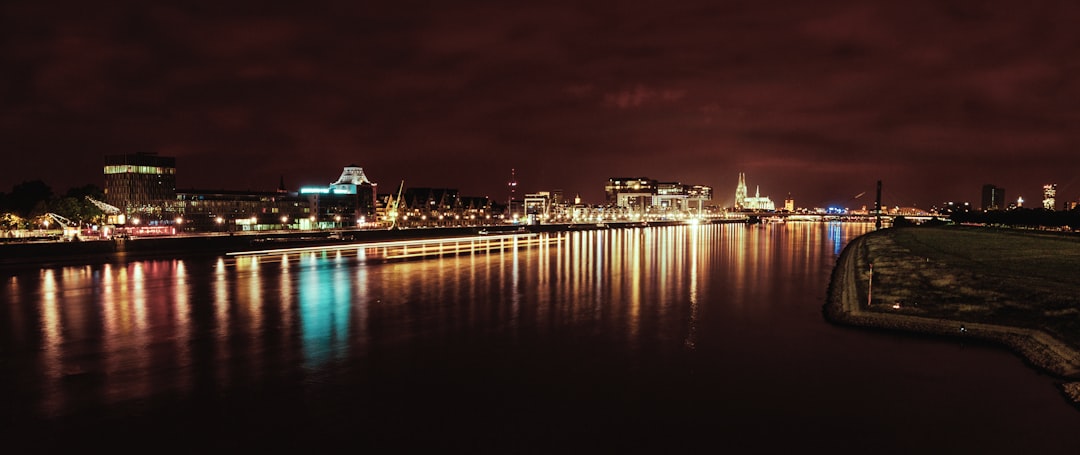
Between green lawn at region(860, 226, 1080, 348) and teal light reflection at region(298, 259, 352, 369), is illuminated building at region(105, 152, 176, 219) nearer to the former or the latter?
teal light reflection at region(298, 259, 352, 369)

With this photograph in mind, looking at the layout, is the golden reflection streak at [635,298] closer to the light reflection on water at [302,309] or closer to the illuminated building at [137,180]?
the light reflection on water at [302,309]

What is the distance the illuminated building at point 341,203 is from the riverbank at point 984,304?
100 meters

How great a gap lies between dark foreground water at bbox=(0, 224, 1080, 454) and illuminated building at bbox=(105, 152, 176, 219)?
92933mm

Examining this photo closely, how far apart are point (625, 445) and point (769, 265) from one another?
138 ft

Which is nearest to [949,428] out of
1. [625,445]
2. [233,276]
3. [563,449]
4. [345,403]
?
[625,445]

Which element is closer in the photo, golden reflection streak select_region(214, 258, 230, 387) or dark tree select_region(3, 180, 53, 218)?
golden reflection streak select_region(214, 258, 230, 387)

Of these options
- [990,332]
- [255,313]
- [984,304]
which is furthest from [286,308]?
[984,304]

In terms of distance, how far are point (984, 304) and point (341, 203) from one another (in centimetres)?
12017

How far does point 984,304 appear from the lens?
73.3ft

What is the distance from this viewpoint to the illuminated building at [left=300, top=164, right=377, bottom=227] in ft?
402

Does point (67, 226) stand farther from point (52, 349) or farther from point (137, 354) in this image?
point (137, 354)

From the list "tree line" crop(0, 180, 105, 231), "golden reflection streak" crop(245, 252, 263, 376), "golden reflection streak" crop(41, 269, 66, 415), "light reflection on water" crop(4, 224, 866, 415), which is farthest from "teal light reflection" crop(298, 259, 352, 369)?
"tree line" crop(0, 180, 105, 231)

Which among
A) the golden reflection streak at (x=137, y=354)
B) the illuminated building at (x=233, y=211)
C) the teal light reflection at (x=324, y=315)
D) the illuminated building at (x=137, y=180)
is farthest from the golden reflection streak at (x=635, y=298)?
the illuminated building at (x=137, y=180)

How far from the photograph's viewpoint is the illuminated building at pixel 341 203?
402 ft
